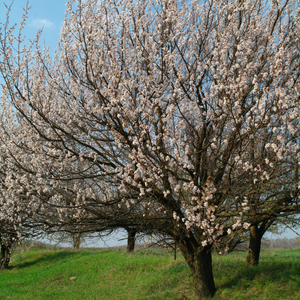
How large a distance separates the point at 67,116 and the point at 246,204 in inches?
231

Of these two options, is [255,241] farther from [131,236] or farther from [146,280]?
[131,236]

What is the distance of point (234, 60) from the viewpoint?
6.97 m

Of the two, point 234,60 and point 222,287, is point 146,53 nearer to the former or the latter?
point 234,60

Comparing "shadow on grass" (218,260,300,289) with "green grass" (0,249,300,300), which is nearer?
"green grass" (0,249,300,300)

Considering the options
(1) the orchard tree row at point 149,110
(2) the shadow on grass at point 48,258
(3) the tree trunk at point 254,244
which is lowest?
(2) the shadow on grass at point 48,258

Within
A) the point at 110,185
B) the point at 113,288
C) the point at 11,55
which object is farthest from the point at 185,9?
the point at 113,288

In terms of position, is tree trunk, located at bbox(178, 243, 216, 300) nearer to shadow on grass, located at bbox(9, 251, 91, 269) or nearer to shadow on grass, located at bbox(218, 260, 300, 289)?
shadow on grass, located at bbox(218, 260, 300, 289)

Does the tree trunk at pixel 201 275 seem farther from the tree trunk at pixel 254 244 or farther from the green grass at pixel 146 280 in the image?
the tree trunk at pixel 254 244

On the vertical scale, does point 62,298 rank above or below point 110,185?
below

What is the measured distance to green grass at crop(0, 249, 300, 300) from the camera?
837cm

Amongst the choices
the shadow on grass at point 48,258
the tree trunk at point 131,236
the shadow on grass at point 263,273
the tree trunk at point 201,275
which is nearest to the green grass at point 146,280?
the shadow on grass at point 263,273

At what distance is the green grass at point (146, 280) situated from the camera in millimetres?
8367

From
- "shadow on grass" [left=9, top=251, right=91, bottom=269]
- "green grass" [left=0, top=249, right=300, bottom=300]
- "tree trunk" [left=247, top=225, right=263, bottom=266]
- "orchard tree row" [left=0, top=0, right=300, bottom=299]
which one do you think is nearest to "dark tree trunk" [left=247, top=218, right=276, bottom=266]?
"tree trunk" [left=247, top=225, right=263, bottom=266]

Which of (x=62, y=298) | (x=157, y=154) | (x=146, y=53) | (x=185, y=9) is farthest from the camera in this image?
(x=62, y=298)
